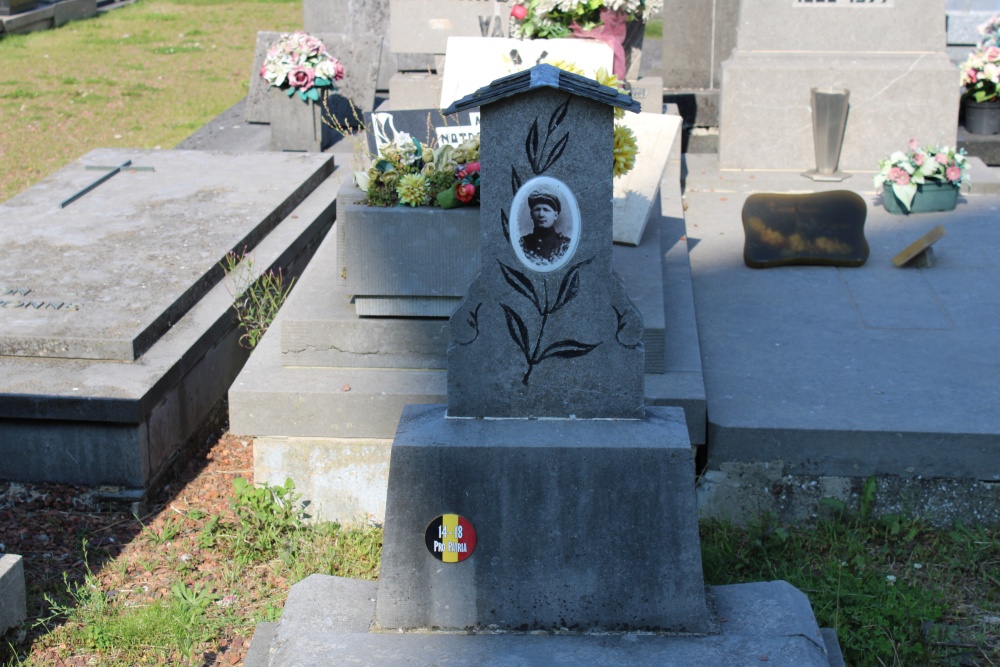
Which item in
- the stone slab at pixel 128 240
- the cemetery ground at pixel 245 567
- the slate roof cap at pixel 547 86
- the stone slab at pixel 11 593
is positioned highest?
the slate roof cap at pixel 547 86

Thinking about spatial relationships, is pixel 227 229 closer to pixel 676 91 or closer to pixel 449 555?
pixel 449 555

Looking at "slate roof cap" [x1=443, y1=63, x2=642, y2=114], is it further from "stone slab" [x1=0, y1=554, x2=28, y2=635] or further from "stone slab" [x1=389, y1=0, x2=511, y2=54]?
"stone slab" [x1=389, y1=0, x2=511, y2=54]

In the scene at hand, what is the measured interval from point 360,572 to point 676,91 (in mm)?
6653

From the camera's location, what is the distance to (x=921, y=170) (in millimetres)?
7242

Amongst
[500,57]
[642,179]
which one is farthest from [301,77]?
[642,179]

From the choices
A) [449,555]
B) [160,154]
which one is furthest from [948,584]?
[160,154]

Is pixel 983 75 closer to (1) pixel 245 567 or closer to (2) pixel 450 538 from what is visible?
(1) pixel 245 567

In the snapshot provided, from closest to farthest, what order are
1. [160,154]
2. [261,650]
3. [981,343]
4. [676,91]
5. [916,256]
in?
[261,650] < [981,343] < [916,256] < [160,154] < [676,91]

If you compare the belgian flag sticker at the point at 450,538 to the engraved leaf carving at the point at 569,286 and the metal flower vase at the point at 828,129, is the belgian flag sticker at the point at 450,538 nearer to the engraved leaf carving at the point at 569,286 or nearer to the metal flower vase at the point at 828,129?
the engraved leaf carving at the point at 569,286

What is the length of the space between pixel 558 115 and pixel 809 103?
19.0ft

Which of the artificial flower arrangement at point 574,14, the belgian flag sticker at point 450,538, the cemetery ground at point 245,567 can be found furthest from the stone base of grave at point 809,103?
the belgian flag sticker at point 450,538

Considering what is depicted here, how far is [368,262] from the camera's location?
180 inches

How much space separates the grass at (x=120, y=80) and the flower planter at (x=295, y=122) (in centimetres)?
224

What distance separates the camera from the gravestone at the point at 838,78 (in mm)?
8203
